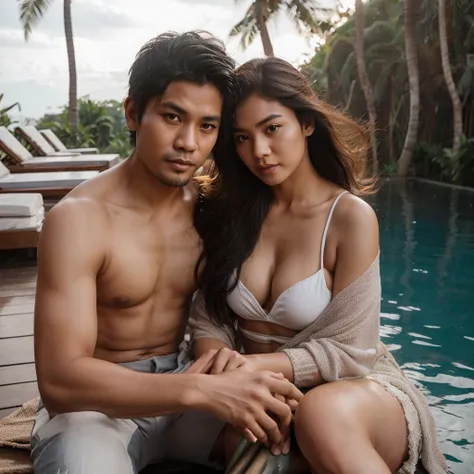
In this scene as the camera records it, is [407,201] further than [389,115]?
No

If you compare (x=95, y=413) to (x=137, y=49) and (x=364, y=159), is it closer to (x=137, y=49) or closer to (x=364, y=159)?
(x=137, y=49)

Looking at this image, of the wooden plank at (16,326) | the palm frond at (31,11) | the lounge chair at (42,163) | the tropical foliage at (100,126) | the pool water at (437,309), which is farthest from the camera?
the tropical foliage at (100,126)

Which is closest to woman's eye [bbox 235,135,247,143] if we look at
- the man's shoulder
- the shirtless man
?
the shirtless man

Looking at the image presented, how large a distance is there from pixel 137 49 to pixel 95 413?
1.13 m

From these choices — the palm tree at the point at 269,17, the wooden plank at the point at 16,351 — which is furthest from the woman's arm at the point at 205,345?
the palm tree at the point at 269,17

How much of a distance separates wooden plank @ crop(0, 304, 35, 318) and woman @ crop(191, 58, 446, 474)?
202 centimetres

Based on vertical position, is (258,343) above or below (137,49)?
below

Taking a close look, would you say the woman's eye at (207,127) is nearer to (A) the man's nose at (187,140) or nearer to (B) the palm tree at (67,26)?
(A) the man's nose at (187,140)

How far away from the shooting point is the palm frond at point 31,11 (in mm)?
A: 20781

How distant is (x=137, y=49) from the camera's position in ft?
6.58

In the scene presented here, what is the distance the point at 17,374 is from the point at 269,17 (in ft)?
60.2

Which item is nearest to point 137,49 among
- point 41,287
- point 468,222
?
point 41,287

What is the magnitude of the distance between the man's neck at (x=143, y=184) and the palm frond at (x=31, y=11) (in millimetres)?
21179

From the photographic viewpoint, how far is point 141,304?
196cm
